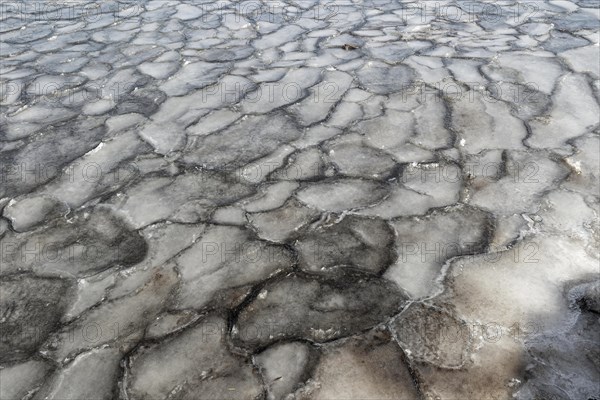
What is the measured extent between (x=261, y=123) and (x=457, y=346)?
5.28 ft

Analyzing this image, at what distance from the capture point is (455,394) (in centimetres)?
132

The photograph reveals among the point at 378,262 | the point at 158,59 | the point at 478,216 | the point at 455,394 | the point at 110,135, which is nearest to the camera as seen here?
the point at 455,394

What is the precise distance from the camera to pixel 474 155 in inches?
91.8

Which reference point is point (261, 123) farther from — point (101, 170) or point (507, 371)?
point (507, 371)

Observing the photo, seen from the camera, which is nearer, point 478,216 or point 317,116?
point 478,216

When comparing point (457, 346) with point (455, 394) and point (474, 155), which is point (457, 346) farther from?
point (474, 155)

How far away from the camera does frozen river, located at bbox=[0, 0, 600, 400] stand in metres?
1.42

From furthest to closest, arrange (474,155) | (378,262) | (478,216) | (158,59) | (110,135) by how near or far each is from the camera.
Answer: (158,59), (110,135), (474,155), (478,216), (378,262)

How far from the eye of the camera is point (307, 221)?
1939 millimetres

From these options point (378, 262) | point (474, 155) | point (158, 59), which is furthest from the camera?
point (158, 59)

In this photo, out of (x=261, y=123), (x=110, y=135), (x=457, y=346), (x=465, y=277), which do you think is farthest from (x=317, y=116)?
(x=457, y=346)

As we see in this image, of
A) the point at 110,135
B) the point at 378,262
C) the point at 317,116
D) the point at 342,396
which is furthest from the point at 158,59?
the point at 342,396

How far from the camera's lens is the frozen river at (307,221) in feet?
4.65

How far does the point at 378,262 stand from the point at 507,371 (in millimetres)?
524
